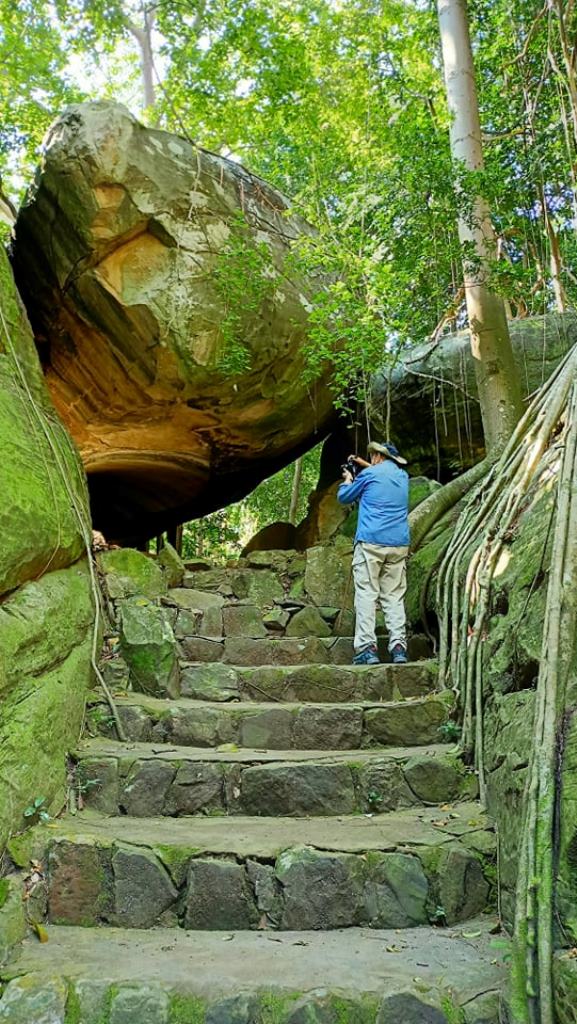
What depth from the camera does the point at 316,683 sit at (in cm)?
340

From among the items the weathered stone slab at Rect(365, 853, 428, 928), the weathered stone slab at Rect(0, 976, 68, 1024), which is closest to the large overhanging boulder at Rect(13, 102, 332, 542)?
the weathered stone slab at Rect(365, 853, 428, 928)

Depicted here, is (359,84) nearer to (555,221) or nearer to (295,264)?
(555,221)

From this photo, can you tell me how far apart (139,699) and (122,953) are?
4.55ft

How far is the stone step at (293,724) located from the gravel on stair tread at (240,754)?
2.4 inches

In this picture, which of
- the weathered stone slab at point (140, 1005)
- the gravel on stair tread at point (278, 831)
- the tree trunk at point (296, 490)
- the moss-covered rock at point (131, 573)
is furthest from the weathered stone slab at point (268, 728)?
the tree trunk at point (296, 490)

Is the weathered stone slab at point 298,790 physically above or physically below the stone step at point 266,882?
above

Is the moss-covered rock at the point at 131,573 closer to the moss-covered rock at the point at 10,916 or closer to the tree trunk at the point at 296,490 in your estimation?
the moss-covered rock at the point at 10,916

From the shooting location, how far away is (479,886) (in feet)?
6.82

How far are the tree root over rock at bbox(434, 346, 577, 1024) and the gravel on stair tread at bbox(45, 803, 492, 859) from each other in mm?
226

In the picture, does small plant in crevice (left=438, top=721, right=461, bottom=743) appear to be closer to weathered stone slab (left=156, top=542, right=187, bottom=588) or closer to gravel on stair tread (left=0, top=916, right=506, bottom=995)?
gravel on stair tread (left=0, top=916, right=506, bottom=995)

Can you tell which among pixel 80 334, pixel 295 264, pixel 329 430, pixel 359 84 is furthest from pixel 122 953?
pixel 359 84

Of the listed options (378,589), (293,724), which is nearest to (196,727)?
(293,724)

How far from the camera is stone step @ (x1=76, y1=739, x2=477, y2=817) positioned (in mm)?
2520

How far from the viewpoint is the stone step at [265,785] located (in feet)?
8.27
